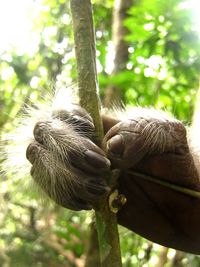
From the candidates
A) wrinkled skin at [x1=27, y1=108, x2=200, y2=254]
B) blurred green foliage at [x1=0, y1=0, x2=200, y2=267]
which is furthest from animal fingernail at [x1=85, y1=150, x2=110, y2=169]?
blurred green foliage at [x1=0, y1=0, x2=200, y2=267]

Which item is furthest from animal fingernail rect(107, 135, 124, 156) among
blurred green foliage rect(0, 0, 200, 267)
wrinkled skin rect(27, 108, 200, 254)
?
blurred green foliage rect(0, 0, 200, 267)

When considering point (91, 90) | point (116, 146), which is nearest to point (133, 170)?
point (116, 146)

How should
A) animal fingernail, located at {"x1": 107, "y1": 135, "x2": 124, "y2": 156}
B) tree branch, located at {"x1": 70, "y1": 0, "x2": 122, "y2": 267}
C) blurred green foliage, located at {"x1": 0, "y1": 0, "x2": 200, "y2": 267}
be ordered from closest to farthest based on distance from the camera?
1. tree branch, located at {"x1": 70, "y1": 0, "x2": 122, "y2": 267}
2. animal fingernail, located at {"x1": 107, "y1": 135, "x2": 124, "y2": 156}
3. blurred green foliage, located at {"x1": 0, "y1": 0, "x2": 200, "y2": 267}

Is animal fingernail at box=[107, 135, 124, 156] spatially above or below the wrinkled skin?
above

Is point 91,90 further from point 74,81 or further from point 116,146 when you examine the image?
point 74,81

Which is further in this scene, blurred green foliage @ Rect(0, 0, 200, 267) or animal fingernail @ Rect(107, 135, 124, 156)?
blurred green foliage @ Rect(0, 0, 200, 267)

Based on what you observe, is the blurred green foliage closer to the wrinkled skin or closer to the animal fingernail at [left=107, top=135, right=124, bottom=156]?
the wrinkled skin

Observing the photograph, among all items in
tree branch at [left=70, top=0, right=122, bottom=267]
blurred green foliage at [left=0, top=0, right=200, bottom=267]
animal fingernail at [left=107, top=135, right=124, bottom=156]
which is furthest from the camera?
blurred green foliage at [left=0, top=0, right=200, bottom=267]
